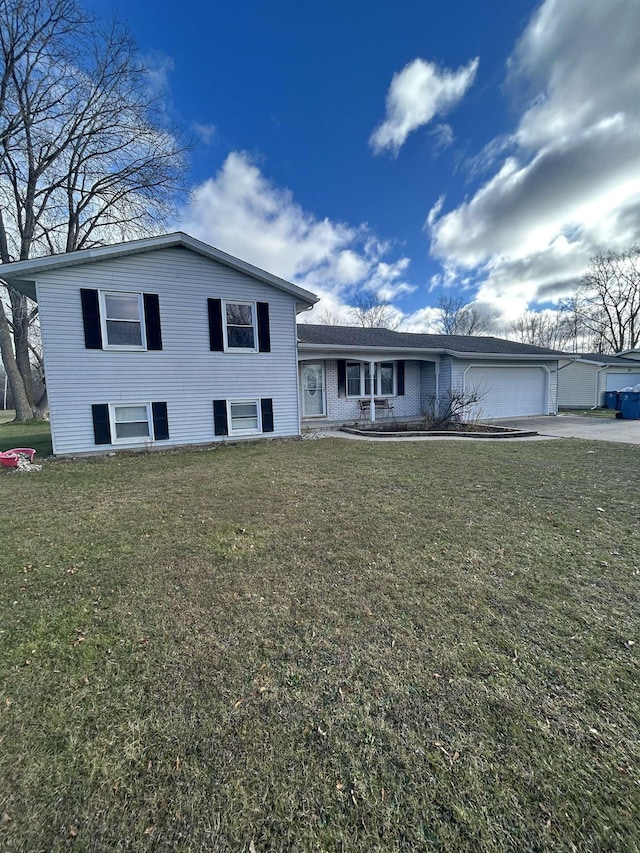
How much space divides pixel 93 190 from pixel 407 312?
101ft

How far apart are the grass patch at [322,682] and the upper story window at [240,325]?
22.3 ft

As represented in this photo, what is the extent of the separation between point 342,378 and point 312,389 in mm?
1273

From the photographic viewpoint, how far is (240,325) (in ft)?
33.1

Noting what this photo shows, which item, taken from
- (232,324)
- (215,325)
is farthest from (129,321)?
(232,324)

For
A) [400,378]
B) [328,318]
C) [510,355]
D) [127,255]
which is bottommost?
[400,378]

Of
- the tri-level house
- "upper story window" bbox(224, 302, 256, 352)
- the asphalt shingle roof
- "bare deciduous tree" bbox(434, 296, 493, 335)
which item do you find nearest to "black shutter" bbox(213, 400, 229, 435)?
the tri-level house

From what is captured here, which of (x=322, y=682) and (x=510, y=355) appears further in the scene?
(x=510, y=355)

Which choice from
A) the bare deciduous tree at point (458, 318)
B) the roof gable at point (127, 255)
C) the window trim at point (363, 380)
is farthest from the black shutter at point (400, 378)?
the bare deciduous tree at point (458, 318)

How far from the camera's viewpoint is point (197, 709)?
5.81ft

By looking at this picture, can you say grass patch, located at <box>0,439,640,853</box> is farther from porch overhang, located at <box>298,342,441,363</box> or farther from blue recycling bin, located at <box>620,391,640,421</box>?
blue recycling bin, located at <box>620,391,640,421</box>

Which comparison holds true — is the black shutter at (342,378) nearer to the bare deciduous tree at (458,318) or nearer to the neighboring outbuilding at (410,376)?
the neighboring outbuilding at (410,376)

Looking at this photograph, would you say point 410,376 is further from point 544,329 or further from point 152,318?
point 544,329

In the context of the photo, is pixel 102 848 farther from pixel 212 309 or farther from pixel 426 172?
pixel 426 172

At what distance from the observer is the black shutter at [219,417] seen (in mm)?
9961
